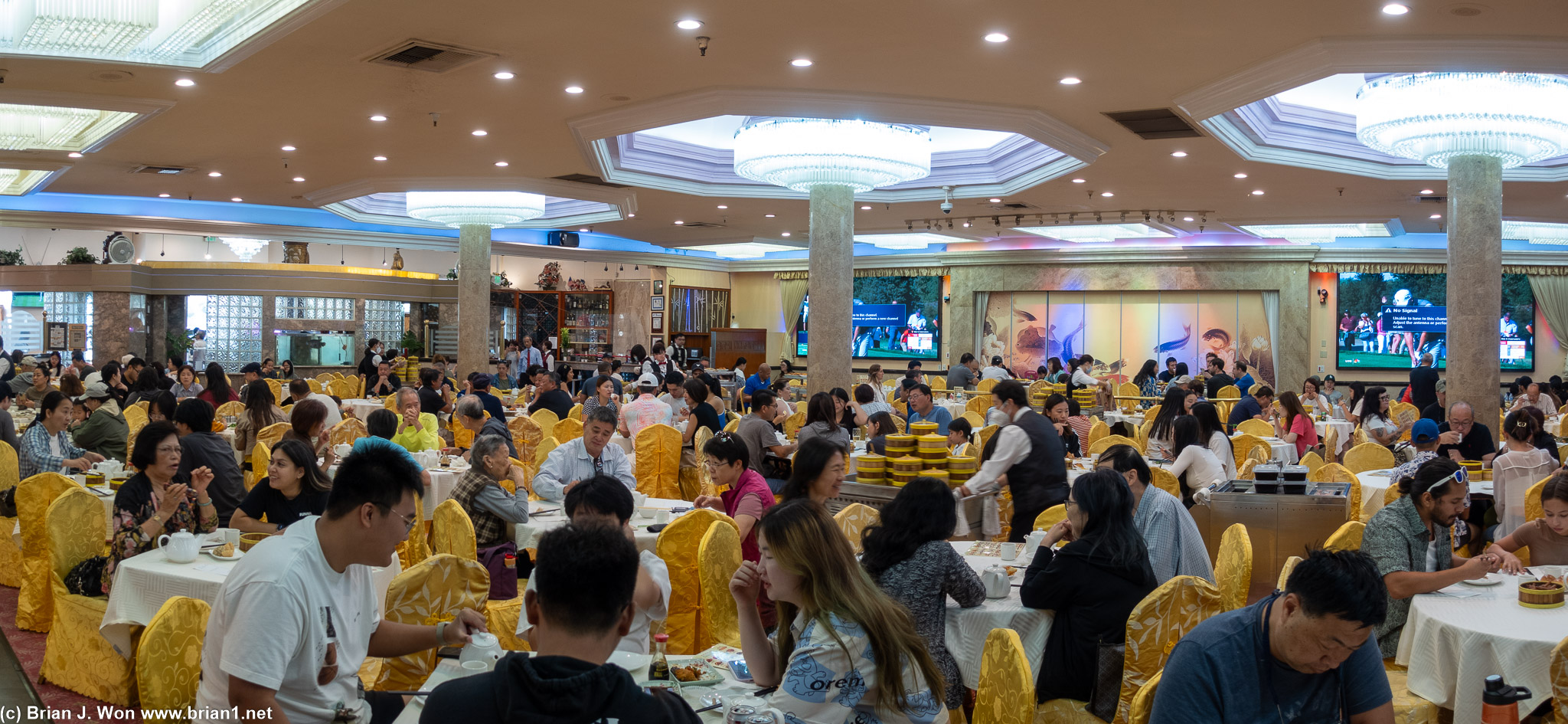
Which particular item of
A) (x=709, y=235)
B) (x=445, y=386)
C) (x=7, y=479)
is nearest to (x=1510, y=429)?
(x=7, y=479)

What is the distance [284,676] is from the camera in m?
2.33

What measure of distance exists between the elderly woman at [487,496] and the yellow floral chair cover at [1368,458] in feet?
19.7

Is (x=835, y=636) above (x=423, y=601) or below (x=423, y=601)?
above

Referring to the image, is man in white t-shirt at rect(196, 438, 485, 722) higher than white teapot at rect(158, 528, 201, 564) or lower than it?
higher

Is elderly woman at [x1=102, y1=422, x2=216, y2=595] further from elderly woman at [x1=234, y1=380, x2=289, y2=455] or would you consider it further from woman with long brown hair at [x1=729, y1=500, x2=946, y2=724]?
woman with long brown hair at [x1=729, y1=500, x2=946, y2=724]

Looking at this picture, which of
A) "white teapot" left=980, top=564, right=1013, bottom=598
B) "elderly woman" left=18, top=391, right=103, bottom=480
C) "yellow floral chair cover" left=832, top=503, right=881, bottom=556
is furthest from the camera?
"elderly woman" left=18, top=391, right=103, bottom=480

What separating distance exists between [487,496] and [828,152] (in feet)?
17.9

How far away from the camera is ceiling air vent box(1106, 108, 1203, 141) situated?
8.59 meters

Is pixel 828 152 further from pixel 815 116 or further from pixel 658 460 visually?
pixel 658 460

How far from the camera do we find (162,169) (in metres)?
12.3

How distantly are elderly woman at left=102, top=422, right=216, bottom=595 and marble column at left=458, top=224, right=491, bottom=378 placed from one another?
34.1ft

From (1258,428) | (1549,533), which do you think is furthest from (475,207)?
(1549,533)

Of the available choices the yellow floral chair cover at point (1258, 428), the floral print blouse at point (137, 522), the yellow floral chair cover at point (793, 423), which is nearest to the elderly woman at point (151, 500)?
the floral print blouse at point (137, 522)

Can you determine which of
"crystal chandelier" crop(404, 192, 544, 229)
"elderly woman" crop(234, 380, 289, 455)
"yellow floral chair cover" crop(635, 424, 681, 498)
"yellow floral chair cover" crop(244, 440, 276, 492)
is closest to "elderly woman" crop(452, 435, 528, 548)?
"yellow floral chair cover" crop(244, 440, 276, 492)
